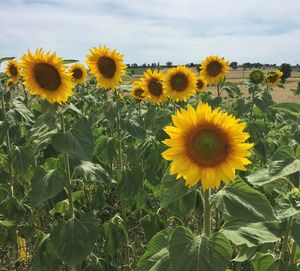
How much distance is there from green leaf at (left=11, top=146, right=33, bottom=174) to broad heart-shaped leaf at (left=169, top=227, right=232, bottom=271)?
2.17 m

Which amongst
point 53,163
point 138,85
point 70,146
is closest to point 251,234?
point 70,146

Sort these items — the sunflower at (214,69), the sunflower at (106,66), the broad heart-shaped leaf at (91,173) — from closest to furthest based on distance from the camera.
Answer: the broad heart-shaped leaf at (91,173), the sunflower at (106,66), the sunflower at (214,69)

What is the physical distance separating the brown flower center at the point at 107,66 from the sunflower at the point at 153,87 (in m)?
1.05

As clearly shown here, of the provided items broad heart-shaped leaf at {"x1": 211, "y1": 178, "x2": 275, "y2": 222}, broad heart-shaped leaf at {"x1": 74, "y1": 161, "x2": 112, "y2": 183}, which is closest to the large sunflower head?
broad heart-shaped leaf at {"x1": 74, "y1": 161, "x2": 112, "y2": 183}

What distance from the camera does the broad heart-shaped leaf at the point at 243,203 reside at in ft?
6.27

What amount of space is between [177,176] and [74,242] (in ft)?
3.82

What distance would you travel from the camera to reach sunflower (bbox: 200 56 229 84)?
260 inches

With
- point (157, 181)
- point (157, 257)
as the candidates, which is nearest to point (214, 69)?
point (157, 181)

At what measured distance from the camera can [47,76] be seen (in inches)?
124

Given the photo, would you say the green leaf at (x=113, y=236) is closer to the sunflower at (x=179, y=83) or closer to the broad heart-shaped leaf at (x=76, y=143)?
the broad heart-shaped leaf at (x=76, y=143)

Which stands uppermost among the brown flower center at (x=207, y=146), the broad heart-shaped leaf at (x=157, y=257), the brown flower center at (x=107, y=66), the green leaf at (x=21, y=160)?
the brown flower center at (x=107, y=66)

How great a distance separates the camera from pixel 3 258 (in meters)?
4.16

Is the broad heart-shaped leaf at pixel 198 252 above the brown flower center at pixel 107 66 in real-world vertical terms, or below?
below

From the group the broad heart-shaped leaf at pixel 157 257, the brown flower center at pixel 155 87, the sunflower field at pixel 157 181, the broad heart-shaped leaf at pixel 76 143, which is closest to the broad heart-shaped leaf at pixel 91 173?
the sunflower field at pixel 157 181
